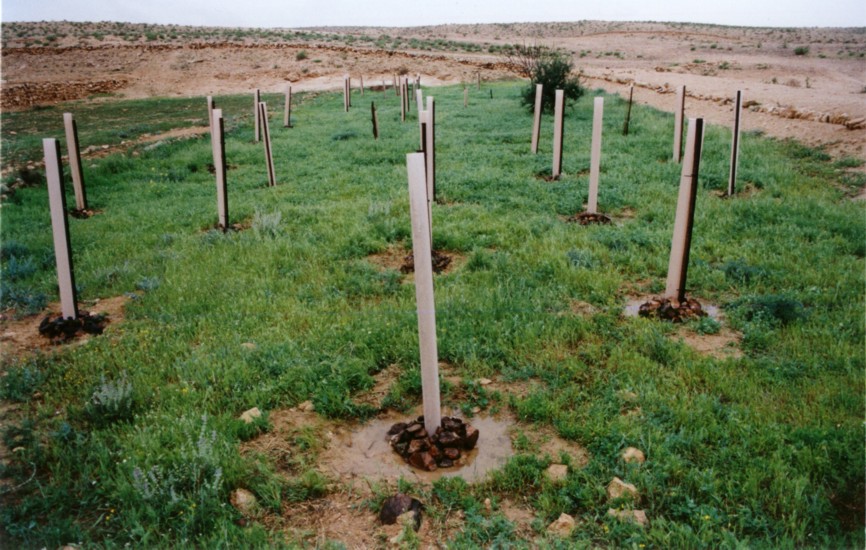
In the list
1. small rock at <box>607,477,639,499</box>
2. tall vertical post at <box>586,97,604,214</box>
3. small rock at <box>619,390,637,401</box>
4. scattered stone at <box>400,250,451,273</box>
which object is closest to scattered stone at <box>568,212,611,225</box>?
tall vertical post at <box>586,97,604,214</box>

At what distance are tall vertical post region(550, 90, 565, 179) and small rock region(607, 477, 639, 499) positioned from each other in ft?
23.7

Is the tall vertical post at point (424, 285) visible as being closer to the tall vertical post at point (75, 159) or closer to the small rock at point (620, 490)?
the small rock at point (620, 490)

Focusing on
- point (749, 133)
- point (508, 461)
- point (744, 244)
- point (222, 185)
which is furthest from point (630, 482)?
point (749, 133)

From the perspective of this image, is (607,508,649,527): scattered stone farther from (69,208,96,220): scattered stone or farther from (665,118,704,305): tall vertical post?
(69,208,96,220): scattered stone

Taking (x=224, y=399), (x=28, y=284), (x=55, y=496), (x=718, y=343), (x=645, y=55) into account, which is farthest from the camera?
(x=645, y=55)

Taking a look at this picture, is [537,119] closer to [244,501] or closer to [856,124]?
[856,124]

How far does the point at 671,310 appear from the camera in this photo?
17.1ft

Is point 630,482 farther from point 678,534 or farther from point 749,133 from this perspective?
point 749,133

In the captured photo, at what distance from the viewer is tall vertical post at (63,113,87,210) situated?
940cm

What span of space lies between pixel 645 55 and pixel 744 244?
58688 mm

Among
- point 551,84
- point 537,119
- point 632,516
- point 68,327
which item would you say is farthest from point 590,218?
point 551,84

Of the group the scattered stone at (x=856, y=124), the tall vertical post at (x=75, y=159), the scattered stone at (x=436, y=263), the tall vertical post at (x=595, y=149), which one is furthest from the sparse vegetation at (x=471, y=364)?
the scattered stone at (x=856, y=124)

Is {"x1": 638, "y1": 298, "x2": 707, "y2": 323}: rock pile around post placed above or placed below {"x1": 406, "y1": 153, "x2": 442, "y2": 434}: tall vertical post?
below

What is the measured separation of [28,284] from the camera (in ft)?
21.3
